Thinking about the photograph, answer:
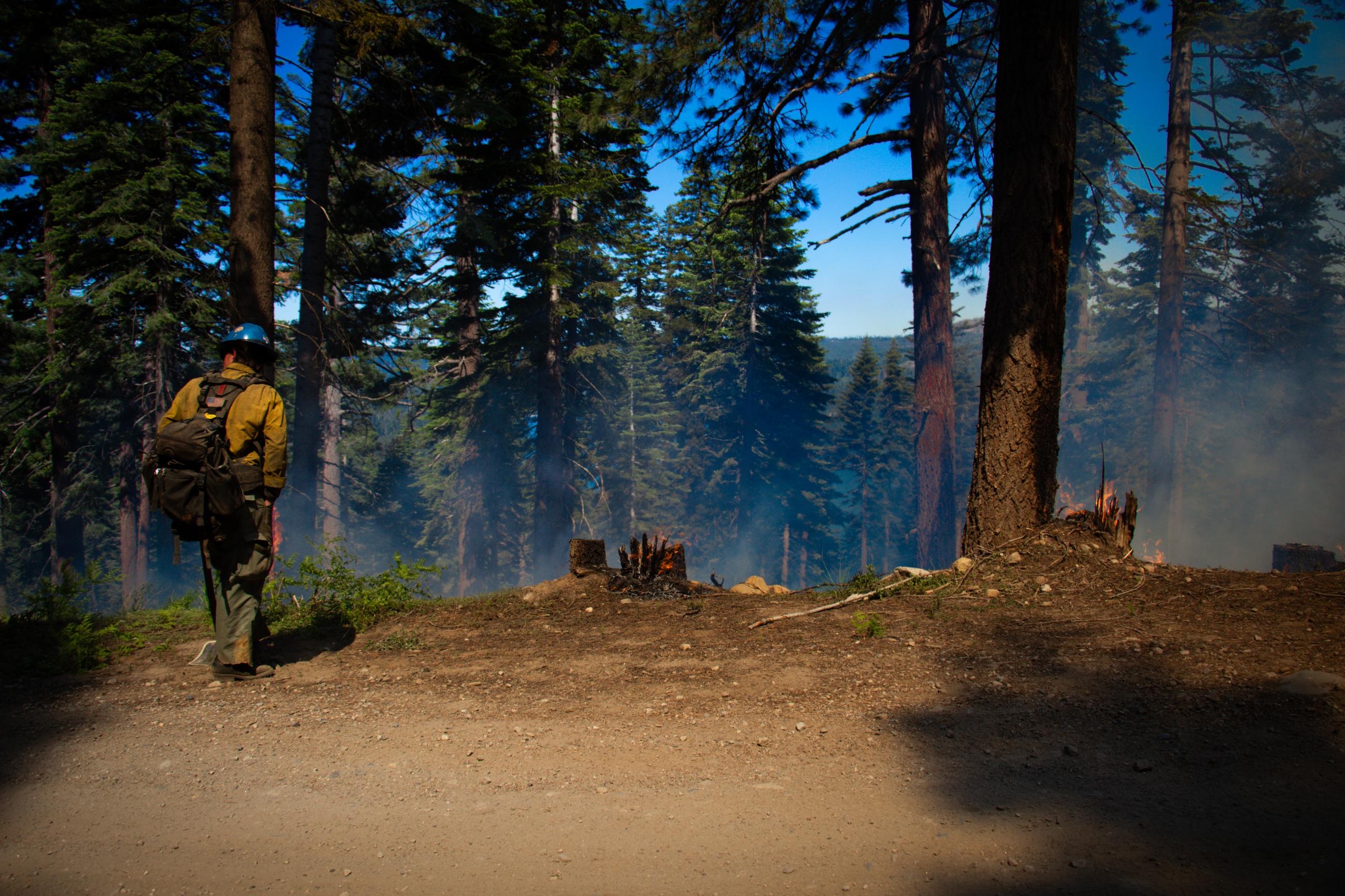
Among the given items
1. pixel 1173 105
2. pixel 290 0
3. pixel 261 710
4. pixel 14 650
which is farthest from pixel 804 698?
pixel 1173 105

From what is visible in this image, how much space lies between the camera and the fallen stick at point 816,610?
5258mm

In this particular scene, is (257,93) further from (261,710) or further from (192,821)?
(192,821)

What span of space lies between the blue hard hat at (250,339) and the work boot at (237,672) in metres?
2.26

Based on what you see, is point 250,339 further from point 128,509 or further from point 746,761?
point 128,509

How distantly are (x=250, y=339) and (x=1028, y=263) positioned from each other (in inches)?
251

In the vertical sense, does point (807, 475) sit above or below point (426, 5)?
below

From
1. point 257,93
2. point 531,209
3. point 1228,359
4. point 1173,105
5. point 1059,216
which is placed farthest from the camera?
point 1228,359

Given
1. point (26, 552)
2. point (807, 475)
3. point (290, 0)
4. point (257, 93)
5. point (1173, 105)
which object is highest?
point (1173, 105)

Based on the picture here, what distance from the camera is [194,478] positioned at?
4.20 meters

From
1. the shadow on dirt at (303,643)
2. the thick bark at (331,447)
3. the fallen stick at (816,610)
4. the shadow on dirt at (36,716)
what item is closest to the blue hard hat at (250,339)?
the shadow on dirt at (303,643)

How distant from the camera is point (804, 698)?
12.5 ft

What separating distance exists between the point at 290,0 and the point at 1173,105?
2563 cm

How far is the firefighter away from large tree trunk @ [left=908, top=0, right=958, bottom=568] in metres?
10.4

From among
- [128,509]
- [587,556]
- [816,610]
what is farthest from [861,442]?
[816,610]
